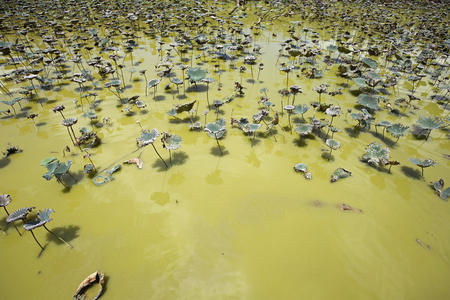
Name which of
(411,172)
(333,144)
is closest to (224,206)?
(333,144)

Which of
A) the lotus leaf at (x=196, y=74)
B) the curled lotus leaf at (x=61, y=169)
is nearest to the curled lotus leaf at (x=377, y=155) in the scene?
the lotus leaf at (x=196, y=74)

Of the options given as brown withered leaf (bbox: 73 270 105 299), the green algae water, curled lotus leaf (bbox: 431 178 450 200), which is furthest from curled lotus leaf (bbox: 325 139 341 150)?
brown withered leaf (bbox: 73 270 105 299)

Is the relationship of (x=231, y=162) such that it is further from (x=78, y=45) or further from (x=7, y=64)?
(x=7, y=64)

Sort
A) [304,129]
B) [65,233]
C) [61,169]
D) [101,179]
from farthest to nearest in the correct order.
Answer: [304,129], [101,179], [61,169], [65,233]

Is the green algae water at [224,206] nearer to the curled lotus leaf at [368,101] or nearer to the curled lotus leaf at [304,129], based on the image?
the curled lotus leaf at [304,129]

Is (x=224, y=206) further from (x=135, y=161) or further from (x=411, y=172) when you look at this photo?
(x=411, y=172)

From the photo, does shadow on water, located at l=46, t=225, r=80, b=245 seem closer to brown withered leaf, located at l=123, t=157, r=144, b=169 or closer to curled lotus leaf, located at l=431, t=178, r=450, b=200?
brown withered leaf, located at l=123, t=157, r=144, b=169
